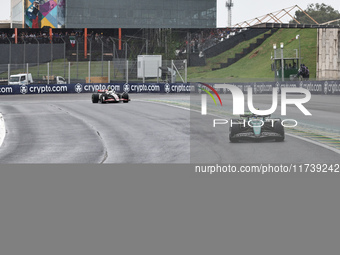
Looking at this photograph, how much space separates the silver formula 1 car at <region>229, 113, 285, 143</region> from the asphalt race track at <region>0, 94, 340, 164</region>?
22 cm

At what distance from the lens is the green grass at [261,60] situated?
244 ft

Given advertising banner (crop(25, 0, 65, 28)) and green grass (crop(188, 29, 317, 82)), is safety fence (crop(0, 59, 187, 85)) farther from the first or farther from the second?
advertising banner (crop(25, 0, 65, 28))

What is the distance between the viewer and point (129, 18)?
316ft

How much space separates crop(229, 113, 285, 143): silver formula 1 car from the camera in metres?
15.2

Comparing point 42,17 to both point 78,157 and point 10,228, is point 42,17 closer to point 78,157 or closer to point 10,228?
point 78,157

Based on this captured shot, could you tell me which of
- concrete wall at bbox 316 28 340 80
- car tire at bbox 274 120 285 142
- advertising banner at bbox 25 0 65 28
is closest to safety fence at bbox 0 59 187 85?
concrete wall at bbox 316 28 340 80

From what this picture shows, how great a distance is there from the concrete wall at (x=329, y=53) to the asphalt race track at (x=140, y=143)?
136 ft

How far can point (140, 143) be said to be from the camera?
1781 centimetres

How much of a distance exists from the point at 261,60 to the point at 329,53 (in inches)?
532

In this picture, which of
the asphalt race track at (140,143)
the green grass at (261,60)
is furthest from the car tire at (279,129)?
the green grass at (261,60)

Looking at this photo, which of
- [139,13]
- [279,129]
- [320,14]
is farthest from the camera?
[320,14]

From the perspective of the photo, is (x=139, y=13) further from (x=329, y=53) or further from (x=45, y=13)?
(x=329, y=53)

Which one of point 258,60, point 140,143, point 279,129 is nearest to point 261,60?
point 258,60

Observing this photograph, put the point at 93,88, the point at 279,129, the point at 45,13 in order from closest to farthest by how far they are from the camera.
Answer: the point at 279,129
the point at 93,88
the point at 45,13
